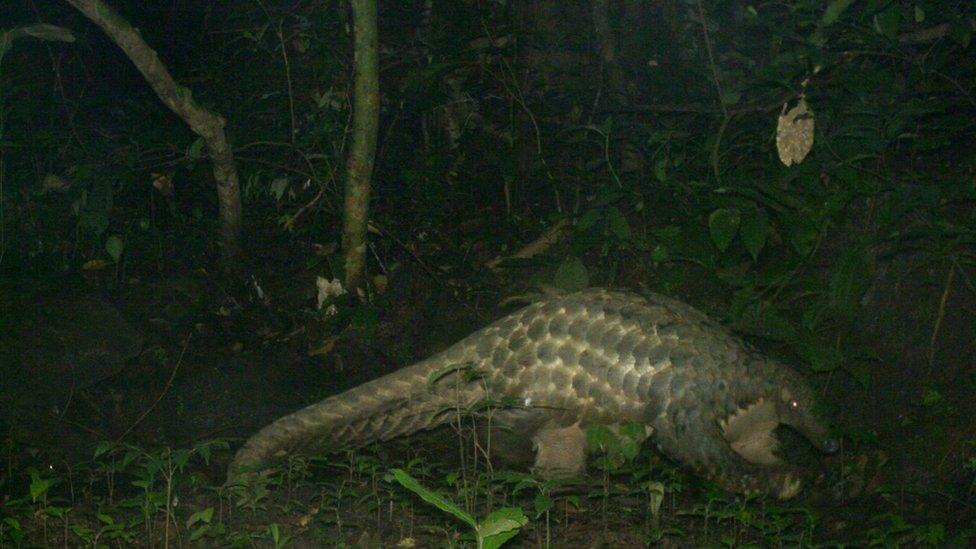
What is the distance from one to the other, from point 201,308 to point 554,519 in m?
3.02

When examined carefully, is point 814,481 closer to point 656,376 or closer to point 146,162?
point 656,376

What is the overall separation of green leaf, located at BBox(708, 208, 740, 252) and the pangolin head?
20.4 inches

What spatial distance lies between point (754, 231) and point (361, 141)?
2.28 meters

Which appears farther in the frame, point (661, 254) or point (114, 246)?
point (114, 246)

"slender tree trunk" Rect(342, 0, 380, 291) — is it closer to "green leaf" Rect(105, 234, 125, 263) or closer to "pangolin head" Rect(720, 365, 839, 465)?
"green leaf" Rect(105, 234, 125, 263)

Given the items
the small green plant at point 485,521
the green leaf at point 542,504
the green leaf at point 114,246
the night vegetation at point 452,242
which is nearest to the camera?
the small green plant at point 485,521

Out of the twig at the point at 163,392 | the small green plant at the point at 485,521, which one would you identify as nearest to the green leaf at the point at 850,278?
the small green plant at the point at 485,521

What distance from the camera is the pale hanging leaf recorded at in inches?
163

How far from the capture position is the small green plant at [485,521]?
74.1 inches

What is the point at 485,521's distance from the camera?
1.97 meters

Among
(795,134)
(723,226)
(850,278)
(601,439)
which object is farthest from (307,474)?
(795,134)

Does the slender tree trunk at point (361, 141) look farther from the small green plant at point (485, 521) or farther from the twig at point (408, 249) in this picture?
the small green plant at point (485, 521)

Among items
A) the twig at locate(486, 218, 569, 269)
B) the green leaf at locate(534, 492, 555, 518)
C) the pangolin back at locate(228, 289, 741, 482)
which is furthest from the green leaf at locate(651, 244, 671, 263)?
the green leaf at locate(534, 492, 555, 518)

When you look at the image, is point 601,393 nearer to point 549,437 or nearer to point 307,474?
point 549,437
